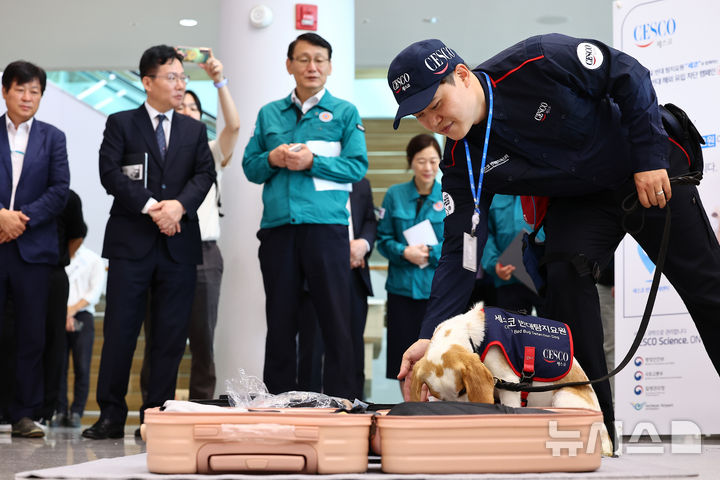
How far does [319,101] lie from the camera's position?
→ 158 inches

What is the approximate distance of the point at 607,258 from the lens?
243 centimetres

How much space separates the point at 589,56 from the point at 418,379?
950mm

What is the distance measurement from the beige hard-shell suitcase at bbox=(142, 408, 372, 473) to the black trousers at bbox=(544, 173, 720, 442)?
3.10 ft

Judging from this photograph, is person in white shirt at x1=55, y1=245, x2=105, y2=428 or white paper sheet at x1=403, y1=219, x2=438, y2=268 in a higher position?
white paper sheet at x1=403, y1=219, x2=438, y2=268

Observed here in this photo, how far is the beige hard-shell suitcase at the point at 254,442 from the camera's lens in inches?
64.5

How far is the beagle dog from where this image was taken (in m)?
1.98

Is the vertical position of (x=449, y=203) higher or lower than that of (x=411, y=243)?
higher

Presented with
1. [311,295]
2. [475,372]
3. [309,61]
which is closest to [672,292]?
[311,295]

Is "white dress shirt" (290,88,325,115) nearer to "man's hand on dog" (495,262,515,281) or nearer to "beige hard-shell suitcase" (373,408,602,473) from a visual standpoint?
"man's hand on dog" (495,262,515,281)

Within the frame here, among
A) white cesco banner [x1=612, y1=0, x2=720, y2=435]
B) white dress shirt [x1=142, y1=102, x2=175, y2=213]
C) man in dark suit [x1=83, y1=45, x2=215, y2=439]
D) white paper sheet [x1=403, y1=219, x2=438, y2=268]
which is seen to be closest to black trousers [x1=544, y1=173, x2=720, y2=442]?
white cesco banner [x1=612, y1=0, x2=720, y2=435]

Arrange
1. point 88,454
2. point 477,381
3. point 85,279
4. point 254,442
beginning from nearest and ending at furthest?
point 254,442
point 477,381
point 88,454
point 85,279

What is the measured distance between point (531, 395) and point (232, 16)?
339cm

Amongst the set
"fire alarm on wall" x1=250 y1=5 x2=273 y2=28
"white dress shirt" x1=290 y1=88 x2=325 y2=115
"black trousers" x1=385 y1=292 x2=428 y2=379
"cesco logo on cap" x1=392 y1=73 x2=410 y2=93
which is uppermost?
"fire alarm on wall" x1=250 y1=5 x2=273 y2=28

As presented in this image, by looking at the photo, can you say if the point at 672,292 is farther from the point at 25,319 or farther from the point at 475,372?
the point at 25,319
